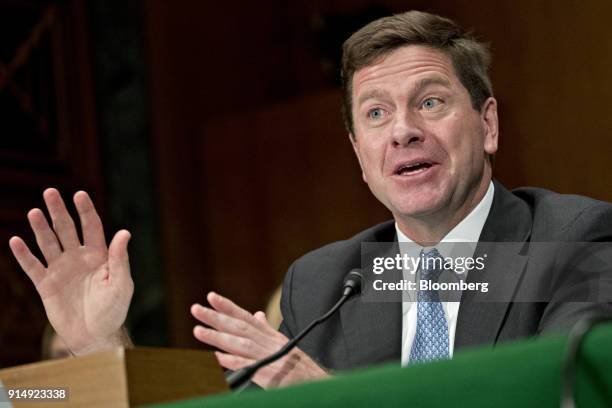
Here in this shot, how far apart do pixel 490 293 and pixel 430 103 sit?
1.75 feet

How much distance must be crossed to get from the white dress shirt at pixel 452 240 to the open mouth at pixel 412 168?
17 cm

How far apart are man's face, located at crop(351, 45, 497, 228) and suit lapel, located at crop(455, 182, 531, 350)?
0.12 meters

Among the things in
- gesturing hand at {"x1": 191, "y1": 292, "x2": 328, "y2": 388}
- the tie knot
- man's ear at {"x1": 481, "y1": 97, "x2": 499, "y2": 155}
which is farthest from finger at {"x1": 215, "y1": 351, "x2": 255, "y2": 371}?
man's ear at {"x1": 481, "y1": 97, "x2": 499, "y2": 155}

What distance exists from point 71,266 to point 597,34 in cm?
340

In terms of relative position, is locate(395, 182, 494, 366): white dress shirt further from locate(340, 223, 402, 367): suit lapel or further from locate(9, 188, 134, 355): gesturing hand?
locate(9, 188, 134, 355): gesturing hand

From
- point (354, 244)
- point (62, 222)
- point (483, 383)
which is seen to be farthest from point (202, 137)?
→ point (483, 383)

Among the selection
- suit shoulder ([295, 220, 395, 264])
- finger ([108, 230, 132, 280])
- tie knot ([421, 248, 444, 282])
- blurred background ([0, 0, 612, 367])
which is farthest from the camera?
blurred background ([0, 0, 612, 367])

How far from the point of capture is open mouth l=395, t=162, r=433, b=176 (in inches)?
101

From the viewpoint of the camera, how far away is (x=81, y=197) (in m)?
2.25

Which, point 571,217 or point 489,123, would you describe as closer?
point 571,217

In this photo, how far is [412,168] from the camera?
2.57 metres

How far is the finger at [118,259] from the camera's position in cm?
223

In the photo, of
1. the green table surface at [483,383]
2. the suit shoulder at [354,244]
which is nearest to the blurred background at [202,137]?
the suit shoulder at [354,244]

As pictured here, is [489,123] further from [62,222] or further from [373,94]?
[62,222]
